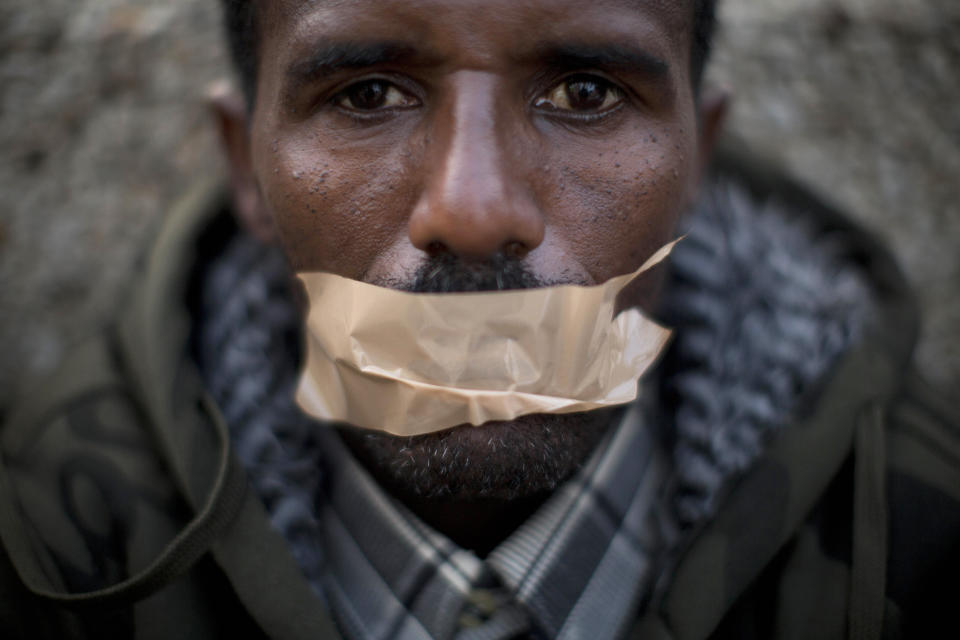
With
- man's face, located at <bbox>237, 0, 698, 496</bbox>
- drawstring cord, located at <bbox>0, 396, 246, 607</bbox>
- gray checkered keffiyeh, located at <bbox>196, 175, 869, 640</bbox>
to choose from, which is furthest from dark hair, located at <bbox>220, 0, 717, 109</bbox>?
drawstring cord, located at <bbox>0, 396, 246, 607</bbox>

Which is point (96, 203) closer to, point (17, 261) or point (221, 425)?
point (17, 261)

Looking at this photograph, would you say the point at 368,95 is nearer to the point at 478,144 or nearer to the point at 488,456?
the point at 478,144

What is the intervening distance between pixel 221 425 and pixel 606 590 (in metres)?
0.87

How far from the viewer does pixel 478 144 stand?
1.18 metres

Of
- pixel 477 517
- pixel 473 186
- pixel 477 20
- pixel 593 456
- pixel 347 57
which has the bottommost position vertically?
pixel 477 517

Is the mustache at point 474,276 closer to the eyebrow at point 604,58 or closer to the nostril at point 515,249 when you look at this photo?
the nostril at point 515,249

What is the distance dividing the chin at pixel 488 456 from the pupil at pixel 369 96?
62 centimetres

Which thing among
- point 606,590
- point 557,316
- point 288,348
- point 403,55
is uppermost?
point 403,55

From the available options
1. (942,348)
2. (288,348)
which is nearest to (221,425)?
(288,348)

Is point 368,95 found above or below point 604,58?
below

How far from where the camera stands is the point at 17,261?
2.28 metres

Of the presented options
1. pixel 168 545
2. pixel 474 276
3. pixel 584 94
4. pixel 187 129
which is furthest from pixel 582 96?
pixel 187 129

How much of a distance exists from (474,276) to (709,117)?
3.09 ft

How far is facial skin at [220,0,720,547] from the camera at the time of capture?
46.8 inches
